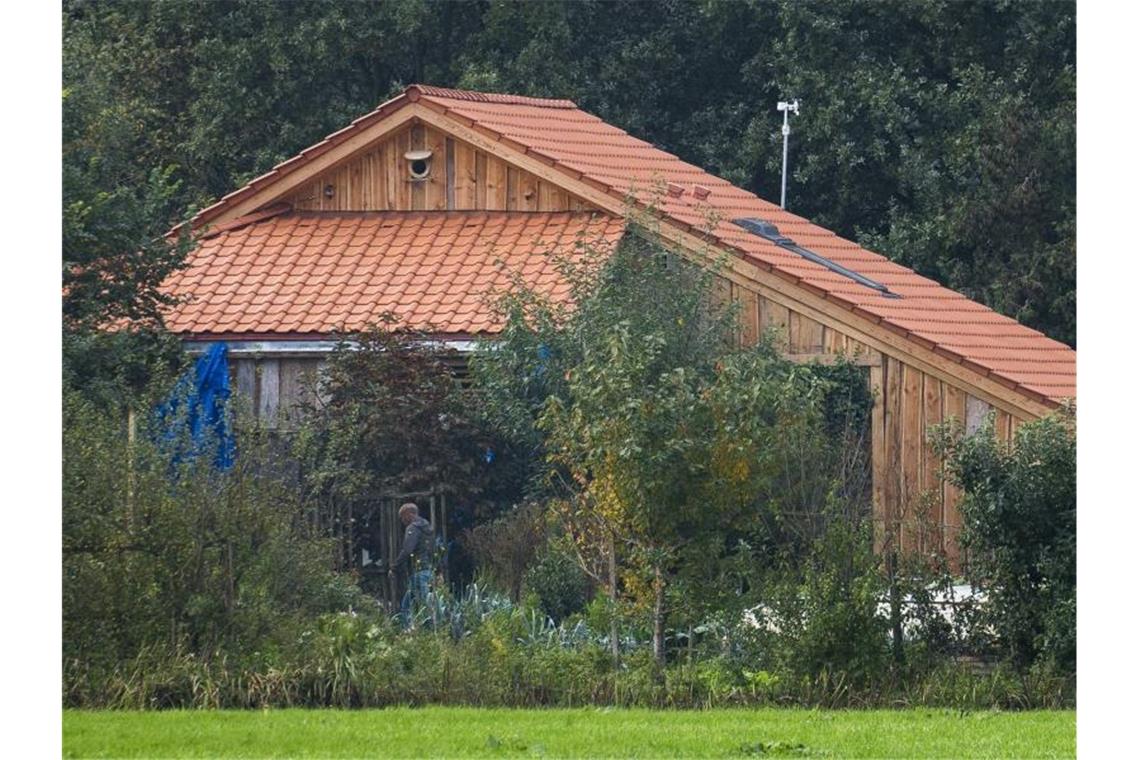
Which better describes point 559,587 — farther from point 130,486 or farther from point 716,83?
point 716,83

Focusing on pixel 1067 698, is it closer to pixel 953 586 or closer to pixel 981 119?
pixel 953 586

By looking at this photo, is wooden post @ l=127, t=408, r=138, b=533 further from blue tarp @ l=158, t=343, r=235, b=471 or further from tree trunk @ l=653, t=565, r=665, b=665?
tree trunk @ l=653, t=565, r=665, b=665

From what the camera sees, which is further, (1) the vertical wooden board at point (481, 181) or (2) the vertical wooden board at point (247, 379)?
(1) the vertical wooden board at point (481, 181)

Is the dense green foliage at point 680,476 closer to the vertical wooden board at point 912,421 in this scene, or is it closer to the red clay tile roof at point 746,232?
the vertical wooden board at point 912,421

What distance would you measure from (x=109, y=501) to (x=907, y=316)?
33.6ft

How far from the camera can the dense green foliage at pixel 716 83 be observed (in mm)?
32219

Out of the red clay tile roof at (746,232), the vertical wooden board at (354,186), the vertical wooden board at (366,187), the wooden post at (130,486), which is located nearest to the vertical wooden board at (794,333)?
the red clay tile roof at (746,232)

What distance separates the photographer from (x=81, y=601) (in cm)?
1337

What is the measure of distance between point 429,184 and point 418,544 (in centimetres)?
718

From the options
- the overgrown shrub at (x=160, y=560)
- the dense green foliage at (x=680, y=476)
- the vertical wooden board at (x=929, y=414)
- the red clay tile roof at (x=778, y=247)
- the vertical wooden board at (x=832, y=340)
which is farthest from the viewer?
the red clay tile roof at (x=778, y=247)

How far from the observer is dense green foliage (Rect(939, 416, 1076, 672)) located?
1348cm

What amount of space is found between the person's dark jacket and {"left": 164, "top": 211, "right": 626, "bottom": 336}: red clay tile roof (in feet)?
9.90

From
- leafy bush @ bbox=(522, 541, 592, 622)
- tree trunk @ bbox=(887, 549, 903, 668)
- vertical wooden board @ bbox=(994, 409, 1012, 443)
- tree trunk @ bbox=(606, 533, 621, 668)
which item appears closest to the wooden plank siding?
vertical wooden board @ bbox=(994, 409, 1012, 443)

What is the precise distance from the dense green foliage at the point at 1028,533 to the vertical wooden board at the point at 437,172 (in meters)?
11.2
